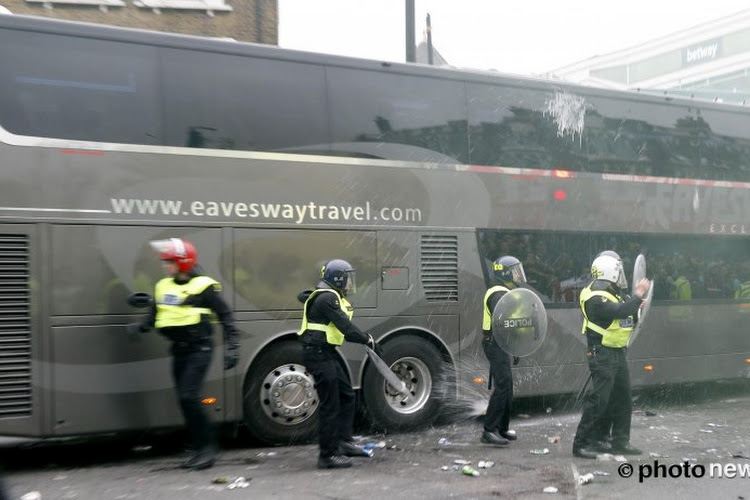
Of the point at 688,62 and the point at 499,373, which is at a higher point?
the point at 688,62

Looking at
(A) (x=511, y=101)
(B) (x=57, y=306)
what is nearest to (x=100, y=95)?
(B) (x=57, y=306)

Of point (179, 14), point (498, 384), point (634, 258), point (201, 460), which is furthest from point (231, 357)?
point (179, 14)

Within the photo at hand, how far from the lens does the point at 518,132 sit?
9.66m

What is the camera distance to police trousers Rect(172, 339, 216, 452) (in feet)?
22.5

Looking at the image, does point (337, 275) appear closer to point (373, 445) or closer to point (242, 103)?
point (373, 445)

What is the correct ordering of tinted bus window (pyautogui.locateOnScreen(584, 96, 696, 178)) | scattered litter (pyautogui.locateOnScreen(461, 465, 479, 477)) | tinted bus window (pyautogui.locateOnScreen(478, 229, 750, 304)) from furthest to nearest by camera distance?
tinted bus window (pyautogui.locateOnScreen(584, 96, 696, 178)) → tinted bus window (pyautogui.locateOnScreen(478, 229, 750, 304)) → scattered litter (pyautogui.locateOnScreen(461, 465, 479, 477))

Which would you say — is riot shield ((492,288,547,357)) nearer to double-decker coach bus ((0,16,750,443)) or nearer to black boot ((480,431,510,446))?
double-decker coach bus ((0,16,750,443))

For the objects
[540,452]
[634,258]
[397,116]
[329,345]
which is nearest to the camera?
[329,345]

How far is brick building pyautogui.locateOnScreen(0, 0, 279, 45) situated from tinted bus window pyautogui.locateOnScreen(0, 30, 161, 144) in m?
6.95

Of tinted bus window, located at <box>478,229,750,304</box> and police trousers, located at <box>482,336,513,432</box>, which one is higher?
tinted bus window, located at <box>478,229,750,304</box>

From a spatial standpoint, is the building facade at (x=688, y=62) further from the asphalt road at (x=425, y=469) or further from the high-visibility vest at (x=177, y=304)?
the high-visibility vest at (x=177, y=304)

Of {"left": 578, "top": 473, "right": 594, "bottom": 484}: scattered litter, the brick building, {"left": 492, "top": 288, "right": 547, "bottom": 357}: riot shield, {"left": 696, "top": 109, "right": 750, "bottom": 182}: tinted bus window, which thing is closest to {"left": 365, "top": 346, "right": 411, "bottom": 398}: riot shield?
{"left": 492, "top": 288, "right": 547, "bottom": 357}: riot shield

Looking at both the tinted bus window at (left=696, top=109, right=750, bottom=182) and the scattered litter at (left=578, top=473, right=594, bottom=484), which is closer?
the scattered litter at (left=578, top=473, right=594, bottom=484)

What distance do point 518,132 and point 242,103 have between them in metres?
3.49
